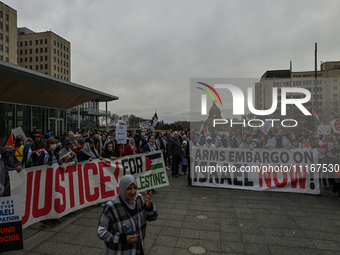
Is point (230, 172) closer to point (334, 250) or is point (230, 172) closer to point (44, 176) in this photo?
point (334, 250)

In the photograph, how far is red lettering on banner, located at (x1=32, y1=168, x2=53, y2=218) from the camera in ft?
15.7

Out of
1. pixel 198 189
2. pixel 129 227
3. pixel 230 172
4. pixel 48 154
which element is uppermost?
pixel 48 154

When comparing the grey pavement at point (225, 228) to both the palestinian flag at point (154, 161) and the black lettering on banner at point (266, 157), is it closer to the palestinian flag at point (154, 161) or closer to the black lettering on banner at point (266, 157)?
the palestinian flag at point (154, 161)

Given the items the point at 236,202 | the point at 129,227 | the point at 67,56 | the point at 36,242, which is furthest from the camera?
the point at 67,56

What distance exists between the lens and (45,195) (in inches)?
196

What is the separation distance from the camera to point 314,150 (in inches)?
304

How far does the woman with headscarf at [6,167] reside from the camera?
15.4 ft

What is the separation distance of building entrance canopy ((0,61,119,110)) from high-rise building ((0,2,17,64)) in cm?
6423

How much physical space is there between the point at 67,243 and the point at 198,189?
4.90 m

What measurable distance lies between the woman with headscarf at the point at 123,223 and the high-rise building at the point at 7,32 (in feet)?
292

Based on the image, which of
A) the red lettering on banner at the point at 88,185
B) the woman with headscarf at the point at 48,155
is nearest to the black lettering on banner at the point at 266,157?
the red lettering on banner at the point at 88,185

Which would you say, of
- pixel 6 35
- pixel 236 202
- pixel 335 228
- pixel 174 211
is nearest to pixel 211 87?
pixel 236 202

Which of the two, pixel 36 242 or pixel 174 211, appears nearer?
pixel 36 242

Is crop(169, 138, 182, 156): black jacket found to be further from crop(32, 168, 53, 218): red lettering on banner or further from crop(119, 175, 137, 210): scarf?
crop(119, 175, 137, 210): scarf
